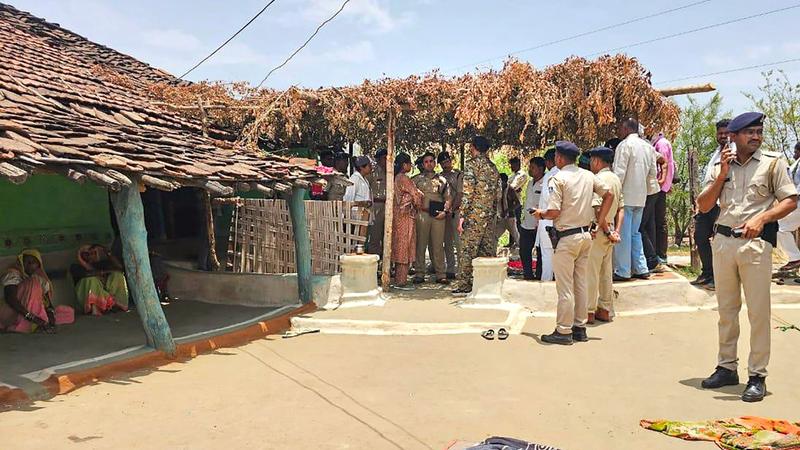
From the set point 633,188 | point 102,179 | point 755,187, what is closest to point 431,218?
point 633,188

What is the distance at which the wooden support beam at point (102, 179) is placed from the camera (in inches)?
215

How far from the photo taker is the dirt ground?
4289 mm

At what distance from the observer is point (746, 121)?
15.3 feet

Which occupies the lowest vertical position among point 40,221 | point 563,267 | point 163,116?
point 563,267

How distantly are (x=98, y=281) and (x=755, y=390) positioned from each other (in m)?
7.48

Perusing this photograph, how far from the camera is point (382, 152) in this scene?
1044 centimetres

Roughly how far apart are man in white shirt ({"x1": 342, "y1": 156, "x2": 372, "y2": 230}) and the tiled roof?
1020 millimetres

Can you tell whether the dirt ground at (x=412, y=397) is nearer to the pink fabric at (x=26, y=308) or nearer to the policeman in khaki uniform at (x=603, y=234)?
the policeman in khaki uniform at (x=603, y=234)

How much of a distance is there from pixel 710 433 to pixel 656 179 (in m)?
4.98

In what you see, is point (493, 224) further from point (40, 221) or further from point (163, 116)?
point (40, 221)

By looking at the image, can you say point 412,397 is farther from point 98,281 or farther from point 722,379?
point 98,281

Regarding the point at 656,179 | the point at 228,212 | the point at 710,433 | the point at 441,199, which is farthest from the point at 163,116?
the point at 710,433

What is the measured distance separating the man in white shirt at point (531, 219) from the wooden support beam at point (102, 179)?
5217 mm

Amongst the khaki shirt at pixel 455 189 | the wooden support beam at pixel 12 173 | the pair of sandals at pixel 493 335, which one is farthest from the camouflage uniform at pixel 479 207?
the wooden support beam at pixel 12 173
